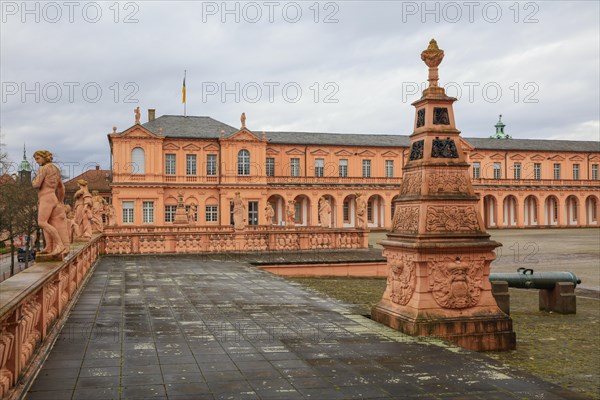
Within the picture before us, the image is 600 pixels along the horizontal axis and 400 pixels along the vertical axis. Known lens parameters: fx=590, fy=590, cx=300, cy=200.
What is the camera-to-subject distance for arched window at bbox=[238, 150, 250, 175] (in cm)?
5116

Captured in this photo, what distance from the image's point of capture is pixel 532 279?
12.3 meters

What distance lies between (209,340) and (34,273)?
224 centimetres

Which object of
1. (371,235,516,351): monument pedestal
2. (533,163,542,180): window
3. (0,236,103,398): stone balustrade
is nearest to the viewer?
(0,236,103,398): stone balustrade

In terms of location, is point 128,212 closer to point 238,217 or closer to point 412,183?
point 238,217

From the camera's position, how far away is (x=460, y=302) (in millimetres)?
8227

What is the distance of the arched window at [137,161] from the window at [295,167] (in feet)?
45.7

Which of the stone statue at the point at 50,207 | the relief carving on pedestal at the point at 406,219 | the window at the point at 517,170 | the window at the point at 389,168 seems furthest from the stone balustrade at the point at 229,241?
the window at the point at 517,170

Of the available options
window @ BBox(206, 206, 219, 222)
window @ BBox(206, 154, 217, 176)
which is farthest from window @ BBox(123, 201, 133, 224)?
window @ BBox(206, 154, 217, 176)

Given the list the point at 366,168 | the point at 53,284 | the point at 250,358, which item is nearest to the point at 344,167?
the point at 366,168

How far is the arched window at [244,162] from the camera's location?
51.2 meters

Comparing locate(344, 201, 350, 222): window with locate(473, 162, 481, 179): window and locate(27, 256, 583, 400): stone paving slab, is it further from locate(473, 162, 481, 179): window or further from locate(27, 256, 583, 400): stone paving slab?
locate(27, 256, 583, 400): stone paving slab

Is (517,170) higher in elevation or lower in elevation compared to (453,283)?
higher

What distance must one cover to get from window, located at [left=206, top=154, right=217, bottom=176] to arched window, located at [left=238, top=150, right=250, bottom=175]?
2.09 m

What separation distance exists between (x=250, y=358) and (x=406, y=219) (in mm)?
3453
